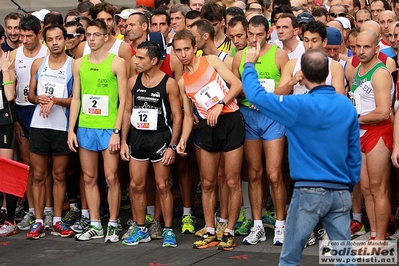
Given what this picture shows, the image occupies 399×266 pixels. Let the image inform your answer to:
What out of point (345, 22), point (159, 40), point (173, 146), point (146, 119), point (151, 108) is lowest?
point (173, 146)

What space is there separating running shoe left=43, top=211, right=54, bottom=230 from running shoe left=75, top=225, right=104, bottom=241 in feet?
2.04

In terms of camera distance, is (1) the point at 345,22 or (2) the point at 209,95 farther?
(1) the point at 345,22

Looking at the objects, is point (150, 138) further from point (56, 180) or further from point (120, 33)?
point (120, 33)

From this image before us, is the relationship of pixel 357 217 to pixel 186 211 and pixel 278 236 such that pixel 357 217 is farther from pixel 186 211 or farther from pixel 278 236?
pixel 186 211

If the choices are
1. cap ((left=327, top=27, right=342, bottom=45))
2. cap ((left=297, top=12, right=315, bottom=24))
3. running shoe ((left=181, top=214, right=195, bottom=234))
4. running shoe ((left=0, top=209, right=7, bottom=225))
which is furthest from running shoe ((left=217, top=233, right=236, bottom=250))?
cap ((left=297, top=12, right=315, bottom=24))

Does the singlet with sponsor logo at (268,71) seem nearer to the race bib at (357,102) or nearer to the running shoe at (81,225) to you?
the race bib at (357,102)

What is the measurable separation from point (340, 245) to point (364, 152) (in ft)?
7.21

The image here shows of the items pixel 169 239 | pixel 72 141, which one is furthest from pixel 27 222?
pixel 169 239

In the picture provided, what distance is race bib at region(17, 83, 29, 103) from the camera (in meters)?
9.93

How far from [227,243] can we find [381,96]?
213 cm

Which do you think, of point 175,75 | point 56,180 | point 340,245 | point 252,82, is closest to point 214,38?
point 175,75

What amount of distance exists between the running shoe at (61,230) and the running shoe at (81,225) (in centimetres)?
6

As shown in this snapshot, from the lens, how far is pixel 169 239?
885 centimetres

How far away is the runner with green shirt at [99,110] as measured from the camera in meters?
9.16
